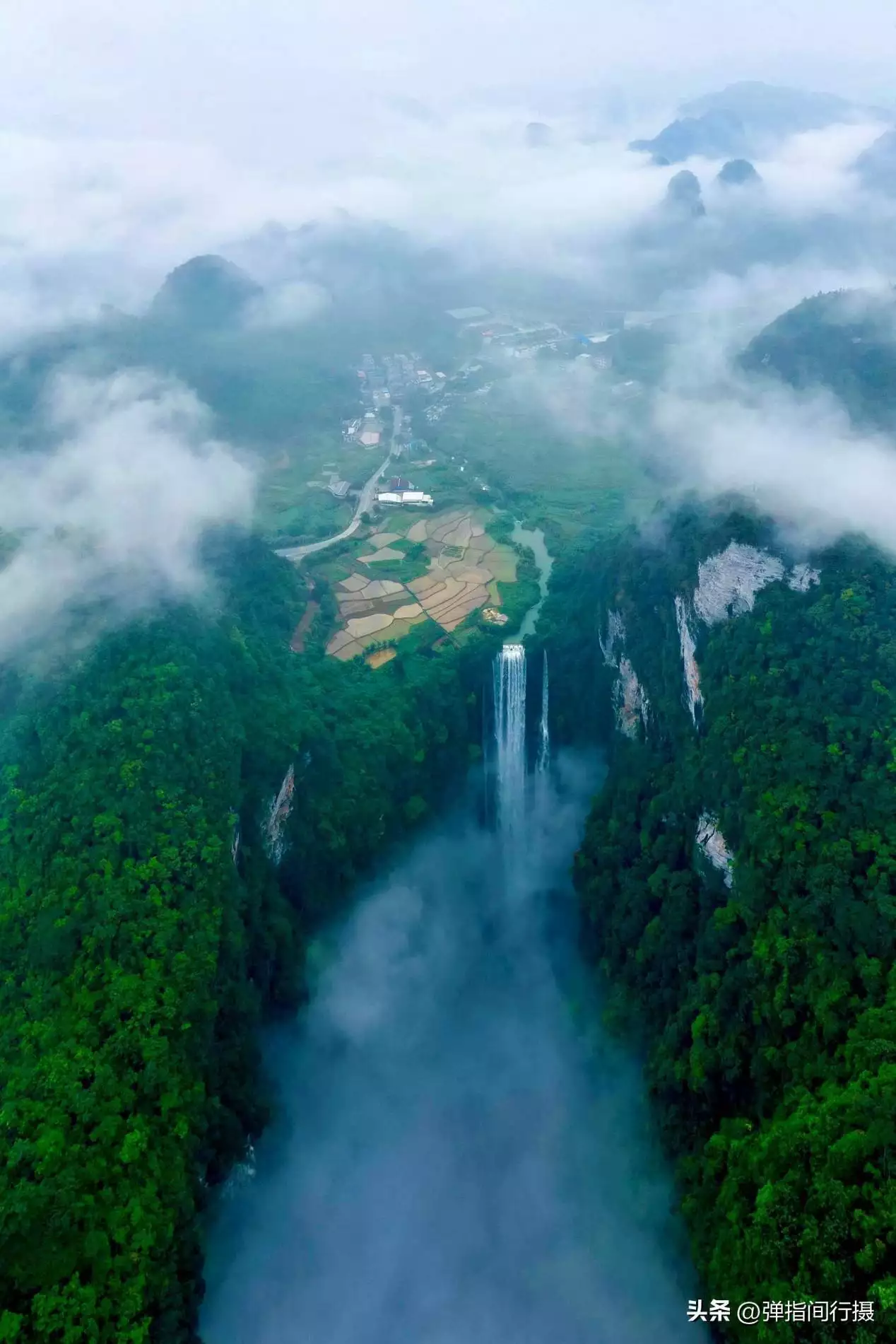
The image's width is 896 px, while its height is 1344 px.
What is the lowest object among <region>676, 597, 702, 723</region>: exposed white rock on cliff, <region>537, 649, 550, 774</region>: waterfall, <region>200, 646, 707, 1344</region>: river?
<region>200, 646, 707, 1344</region>: river

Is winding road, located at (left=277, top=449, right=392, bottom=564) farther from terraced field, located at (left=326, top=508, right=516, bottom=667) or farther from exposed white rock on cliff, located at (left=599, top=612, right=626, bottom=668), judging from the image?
exposed white rock on cliff, located at (left=599, top=612, right=626, bottom=668)

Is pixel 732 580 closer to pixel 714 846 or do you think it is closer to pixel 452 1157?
pixel 714 846

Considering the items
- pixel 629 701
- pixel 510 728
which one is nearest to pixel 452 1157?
pixel 510 728

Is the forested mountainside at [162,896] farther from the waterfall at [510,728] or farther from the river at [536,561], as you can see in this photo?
the river at [536,561]

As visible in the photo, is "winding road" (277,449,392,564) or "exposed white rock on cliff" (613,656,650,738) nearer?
"exposed white rock on cliff" (613,656,650,738)

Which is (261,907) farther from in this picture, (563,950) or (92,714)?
(563,950)

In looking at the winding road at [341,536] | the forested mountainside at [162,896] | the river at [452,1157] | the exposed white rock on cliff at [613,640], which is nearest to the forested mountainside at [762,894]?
the exposed white rock on cliff at [613,640]

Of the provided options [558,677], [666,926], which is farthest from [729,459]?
[666,926]

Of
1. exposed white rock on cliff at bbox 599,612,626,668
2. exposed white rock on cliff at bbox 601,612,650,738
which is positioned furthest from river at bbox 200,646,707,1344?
exposed white rock on cliff at bbox 599,612,626,668
